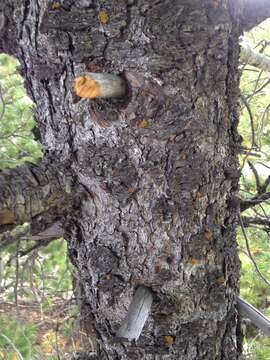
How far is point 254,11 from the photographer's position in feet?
3.84

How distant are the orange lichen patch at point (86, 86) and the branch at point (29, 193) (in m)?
0.29

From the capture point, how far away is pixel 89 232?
4.05ft

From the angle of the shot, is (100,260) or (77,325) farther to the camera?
(77,325)

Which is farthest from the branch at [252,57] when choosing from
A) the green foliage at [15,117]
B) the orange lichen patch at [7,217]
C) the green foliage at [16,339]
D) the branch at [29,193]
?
the green foliage at [16,339]

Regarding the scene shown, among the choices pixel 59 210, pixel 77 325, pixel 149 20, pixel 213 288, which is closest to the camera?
pixel 149 20

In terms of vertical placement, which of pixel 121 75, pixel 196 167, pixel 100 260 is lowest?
pixel 100 260

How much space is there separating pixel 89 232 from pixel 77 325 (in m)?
0.59

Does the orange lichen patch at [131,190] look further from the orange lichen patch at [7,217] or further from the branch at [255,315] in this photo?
the branch at [255,315]

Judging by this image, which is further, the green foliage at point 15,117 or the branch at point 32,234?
the green foliage at point 15,117

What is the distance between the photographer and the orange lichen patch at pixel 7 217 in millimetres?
997

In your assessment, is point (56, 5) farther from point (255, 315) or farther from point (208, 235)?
point (255, 315)

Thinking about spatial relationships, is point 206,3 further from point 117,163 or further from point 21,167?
point 21,167

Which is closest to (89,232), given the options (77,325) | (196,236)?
(196,236)

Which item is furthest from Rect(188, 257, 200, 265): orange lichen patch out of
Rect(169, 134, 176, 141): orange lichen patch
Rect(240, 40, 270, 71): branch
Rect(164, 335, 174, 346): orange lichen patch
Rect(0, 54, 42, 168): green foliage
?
Rect(0, 54, 42, 168): green foliage
